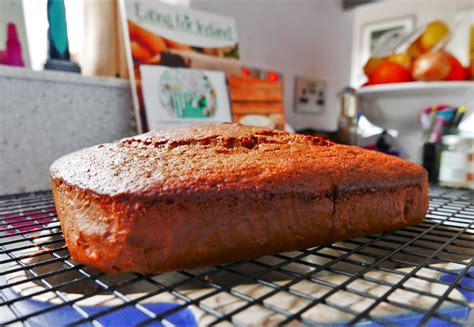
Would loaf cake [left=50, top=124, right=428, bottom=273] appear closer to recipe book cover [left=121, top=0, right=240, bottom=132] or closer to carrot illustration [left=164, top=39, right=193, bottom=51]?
recipe book cover [left=121, top=0, right=240, bottom=132]

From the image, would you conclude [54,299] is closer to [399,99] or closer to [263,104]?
[263,104]

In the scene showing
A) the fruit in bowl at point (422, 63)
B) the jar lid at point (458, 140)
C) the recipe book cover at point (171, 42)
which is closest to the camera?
the recipe book cover at point (171, 42)

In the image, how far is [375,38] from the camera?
11.1 feet

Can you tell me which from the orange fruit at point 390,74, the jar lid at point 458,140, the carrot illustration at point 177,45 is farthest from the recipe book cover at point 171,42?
the jar lid at point 458,140

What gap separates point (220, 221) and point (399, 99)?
1.20 m

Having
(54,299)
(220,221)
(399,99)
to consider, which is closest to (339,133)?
(399,99)

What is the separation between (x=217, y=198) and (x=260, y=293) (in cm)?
11

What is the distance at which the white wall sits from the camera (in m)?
1.35

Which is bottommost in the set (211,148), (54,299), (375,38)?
(54,299)

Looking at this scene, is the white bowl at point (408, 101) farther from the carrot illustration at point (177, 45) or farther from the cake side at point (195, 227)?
the cake side at point (195, 227)

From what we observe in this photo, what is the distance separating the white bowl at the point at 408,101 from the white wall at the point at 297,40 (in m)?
0.28

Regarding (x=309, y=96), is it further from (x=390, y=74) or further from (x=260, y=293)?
(x=260, y=293)

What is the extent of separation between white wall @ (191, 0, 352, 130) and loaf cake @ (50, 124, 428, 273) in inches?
33.5

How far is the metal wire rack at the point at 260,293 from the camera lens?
292 millimetres
